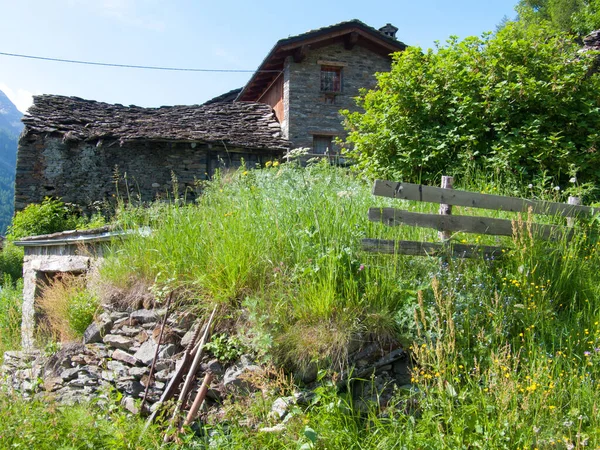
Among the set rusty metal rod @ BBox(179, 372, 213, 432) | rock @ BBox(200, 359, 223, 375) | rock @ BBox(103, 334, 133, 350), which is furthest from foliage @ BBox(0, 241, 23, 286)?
rusty metal rod @ BBox(179, 372, 213, 432)

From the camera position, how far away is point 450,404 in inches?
117

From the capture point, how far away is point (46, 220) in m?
13.6

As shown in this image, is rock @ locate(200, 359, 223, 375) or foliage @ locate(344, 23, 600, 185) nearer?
rock @ locate(200, 359, 223, 375)

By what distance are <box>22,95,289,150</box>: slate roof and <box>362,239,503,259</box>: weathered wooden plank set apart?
1116 cm

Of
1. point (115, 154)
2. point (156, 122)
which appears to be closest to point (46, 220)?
point (115, 154)

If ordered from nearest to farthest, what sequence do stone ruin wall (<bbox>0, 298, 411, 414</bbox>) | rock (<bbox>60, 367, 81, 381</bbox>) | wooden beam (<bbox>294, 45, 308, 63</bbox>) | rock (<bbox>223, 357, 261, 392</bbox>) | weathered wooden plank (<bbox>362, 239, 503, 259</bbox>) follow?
1. stone ruin wall (<bbox>0, 298, 411, 414</bbox>)
2. rock (<bbox>223, 357, 261, 392</bbox>)
3. weathered wooden plank (<bbox>362, 239, 503, 259</bbox>)
4. rock (<bbox>60, 367, 81, 381</bbox>)
5. wooden beam (<bbox>294, 45, 308, 63</bbox>)

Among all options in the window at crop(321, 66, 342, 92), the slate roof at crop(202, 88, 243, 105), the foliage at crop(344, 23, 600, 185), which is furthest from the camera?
the slate roof at crop(202, 88, 243, 105)

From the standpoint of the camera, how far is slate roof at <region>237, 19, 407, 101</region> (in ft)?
54.5

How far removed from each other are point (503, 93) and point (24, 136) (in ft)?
44.8

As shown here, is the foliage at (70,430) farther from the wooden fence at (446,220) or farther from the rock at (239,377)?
the wooden fence at (446,220)

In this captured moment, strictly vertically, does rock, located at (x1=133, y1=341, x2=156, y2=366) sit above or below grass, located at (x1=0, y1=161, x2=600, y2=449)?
below

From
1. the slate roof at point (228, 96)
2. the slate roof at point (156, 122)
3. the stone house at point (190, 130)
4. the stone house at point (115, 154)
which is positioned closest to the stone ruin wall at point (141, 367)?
the stone house at point (190, 130)

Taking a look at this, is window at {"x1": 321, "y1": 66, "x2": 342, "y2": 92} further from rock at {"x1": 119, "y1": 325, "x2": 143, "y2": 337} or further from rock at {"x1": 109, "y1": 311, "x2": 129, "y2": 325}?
rock at {"x1": 119, "y1": 325, "x2": 143, "y2": 337}

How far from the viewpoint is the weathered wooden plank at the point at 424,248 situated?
3998mm
